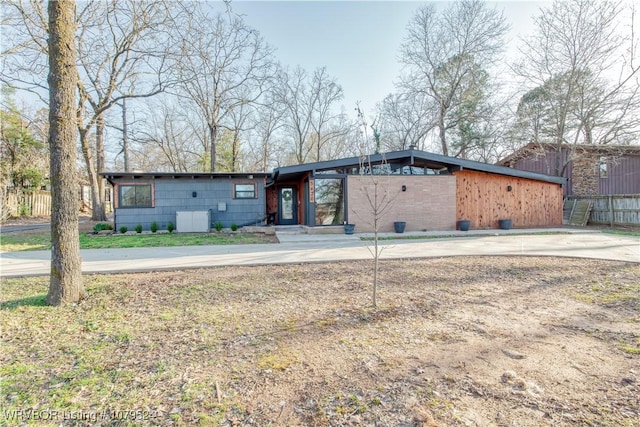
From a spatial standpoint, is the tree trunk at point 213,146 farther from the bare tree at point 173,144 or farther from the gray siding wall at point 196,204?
the gray siding wall at point 196,204

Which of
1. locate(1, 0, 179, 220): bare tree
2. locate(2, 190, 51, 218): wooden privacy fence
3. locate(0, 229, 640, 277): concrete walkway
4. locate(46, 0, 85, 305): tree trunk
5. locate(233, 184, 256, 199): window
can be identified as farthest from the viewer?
locate(2, 190, 51, 218): wooden privacy fence

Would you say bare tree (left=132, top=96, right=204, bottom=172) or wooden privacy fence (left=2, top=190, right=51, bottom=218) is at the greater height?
bare tree (left=132, top=96, right=204, bottom=172)

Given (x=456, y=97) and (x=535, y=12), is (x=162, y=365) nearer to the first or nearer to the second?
(x=535, y=12)

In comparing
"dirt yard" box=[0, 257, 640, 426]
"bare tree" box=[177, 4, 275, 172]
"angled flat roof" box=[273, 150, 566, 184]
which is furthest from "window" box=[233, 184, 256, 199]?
"dirt yard" box=[0, 257, 640, 426]

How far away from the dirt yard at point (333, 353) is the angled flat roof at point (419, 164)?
7.42 m

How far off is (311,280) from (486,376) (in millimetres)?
3252

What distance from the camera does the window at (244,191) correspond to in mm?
13523

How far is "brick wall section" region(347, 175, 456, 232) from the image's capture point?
1205 centimetres

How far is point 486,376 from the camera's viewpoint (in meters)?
2.30

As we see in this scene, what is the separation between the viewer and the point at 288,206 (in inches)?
614

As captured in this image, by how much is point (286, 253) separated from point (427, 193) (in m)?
7.66

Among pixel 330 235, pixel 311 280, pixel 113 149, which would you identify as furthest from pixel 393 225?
pixel 113 149

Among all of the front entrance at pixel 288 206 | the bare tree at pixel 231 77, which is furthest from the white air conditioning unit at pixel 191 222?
the bare tree at pixel 231 77

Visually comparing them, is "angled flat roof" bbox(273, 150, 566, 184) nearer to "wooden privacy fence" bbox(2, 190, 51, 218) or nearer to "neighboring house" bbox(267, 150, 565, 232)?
"neighboring house" bbox(267, 150, 565, 232)
